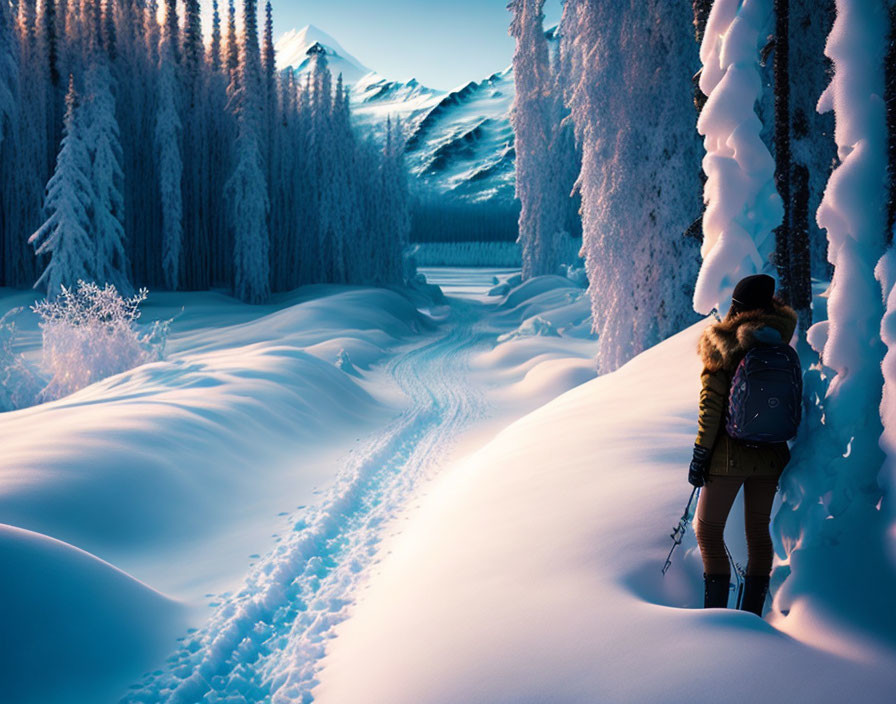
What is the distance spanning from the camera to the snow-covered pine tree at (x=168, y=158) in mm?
23953

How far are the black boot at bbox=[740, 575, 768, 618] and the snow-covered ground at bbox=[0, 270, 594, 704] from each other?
7.51 feet

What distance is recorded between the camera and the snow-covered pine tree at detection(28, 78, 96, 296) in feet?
65.6

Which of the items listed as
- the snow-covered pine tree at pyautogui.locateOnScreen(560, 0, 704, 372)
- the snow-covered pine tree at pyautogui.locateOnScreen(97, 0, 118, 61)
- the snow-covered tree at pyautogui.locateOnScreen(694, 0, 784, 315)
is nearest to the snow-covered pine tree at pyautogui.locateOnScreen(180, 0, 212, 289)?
the snow-covered pine tree at pyautogui.locateOnScreen(97, 0, 118, 61)

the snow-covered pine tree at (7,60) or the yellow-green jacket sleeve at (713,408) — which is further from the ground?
the snow-covered pine tree at (7,60)

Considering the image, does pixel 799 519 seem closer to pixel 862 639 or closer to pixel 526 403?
pixel 862 639

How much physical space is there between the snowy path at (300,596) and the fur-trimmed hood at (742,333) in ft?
8.87

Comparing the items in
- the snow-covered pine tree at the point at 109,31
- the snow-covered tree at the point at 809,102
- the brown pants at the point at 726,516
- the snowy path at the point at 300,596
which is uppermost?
the snow-covered pine tree at the point at 109,31

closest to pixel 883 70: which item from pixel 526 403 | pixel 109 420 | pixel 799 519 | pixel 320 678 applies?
pixel 799 519

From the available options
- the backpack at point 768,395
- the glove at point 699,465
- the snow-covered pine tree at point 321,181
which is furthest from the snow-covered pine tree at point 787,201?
the snow-covered pine tree at point 321,181

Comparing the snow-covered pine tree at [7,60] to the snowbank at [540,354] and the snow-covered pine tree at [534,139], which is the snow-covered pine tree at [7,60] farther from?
the snowbank at [540,354]

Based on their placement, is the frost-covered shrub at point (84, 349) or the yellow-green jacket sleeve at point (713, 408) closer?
the yellow-green jacket sleeve at point (713, 408)

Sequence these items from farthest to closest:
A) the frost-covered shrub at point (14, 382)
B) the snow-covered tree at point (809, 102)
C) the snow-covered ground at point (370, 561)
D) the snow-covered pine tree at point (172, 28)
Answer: the snow-covered pine tree at point (172, 28) → the frost-covered shrub at point (14, 382) → the snow-covered tree at point (809, 102) → the snow-covered ground at point (370, 561)

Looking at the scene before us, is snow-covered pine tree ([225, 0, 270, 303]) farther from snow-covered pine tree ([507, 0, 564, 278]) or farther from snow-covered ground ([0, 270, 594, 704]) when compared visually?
snow-covered ground ([0, 270, 594, 704])

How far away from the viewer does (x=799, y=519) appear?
2.60m
